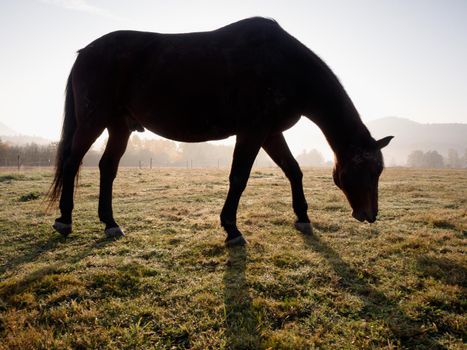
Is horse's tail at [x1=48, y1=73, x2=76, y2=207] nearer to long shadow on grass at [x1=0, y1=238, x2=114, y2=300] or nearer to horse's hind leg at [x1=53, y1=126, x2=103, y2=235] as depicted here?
horse's hind leg at [x1=53, y1=126, x2=103, y2=235]

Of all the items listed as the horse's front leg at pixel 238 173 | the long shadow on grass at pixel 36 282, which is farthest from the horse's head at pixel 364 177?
the long shadow on grass at pixel 36 282

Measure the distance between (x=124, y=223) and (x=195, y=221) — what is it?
138 centimetres

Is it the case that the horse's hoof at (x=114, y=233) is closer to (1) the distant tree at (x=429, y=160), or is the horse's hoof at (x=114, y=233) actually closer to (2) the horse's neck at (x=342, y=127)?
(2) the horse's neck at (x=342, y=127)

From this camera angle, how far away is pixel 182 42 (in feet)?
16.9

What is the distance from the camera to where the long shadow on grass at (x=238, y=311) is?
93.6 inches

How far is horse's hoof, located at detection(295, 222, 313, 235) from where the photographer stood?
5.38 m

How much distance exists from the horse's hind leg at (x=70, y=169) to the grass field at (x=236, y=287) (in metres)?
0.29

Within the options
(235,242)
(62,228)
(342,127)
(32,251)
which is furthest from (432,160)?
(32,251)

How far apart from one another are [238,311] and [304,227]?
288cm

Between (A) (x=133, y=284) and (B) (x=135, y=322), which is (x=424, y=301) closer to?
(B) (x=135, y=322)

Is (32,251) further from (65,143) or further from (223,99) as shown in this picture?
(223,99)

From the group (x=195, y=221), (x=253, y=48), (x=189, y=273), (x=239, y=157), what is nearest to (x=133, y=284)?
(x=189, y=273)

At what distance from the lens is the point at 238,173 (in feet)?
15.6

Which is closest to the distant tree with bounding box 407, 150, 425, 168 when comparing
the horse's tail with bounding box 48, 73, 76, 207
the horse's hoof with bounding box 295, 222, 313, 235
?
the horse's hoof with bounding box 295, 222, 313, 235
